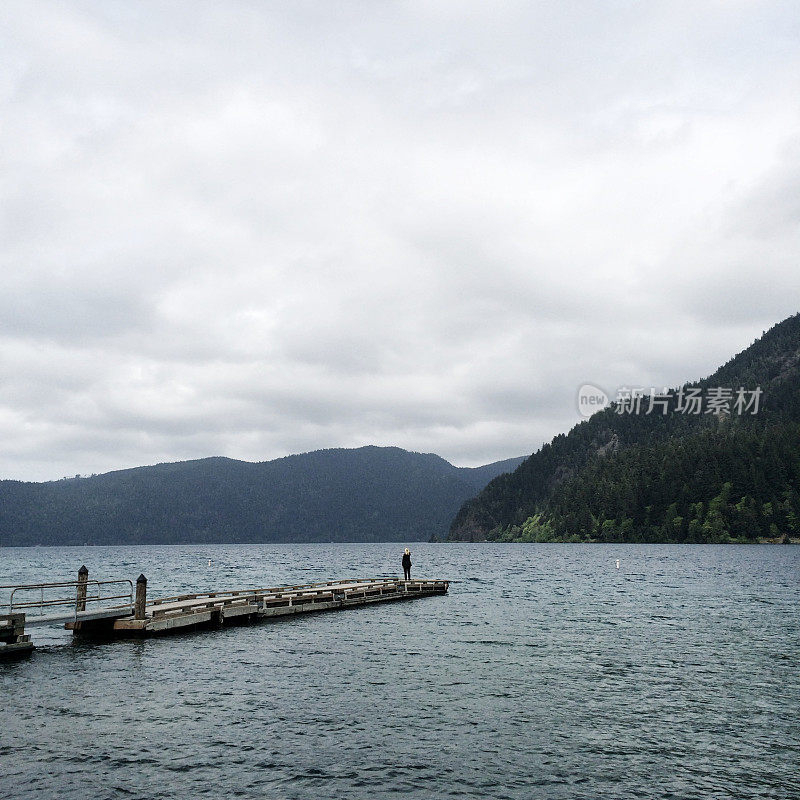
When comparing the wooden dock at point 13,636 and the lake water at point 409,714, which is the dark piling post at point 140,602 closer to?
the lake water at point 409,714

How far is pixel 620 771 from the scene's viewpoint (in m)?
18.7

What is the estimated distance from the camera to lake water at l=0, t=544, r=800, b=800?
58.1 feet

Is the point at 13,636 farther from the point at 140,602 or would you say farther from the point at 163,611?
the point at 163,611

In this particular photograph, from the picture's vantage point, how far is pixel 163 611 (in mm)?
42656

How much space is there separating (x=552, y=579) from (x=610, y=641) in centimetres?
5946

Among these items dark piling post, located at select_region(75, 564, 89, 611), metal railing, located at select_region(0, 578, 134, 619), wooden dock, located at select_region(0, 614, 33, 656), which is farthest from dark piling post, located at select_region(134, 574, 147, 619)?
wooden dock, located at select_region(0, 614, 33, 656)

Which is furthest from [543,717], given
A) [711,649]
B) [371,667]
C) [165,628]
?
[165,628]

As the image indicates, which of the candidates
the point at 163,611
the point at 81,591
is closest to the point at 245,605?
the point at 163,611

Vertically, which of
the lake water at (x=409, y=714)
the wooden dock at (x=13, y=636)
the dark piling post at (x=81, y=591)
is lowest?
the lake water at (x=409, y=714)

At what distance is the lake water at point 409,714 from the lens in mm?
17719

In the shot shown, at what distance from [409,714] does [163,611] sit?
78.0 ft

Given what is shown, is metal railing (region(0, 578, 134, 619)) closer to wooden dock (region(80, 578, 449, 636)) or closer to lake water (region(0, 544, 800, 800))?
wooden dock (region(80, 578, 449, 636))

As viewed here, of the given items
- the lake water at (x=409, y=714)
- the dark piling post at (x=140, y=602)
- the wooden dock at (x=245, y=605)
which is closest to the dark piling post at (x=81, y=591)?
the wooden dock at (x=245, y=605)

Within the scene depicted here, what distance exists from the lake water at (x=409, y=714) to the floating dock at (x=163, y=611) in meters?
1.58
